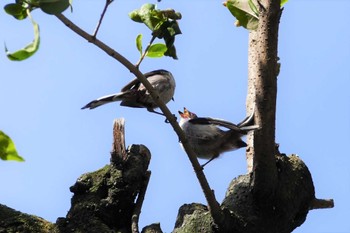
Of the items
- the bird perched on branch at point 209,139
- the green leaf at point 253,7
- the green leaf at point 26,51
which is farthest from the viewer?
the bird perched on branch at point 209,139

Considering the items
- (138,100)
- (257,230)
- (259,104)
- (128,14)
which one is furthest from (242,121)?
(138,100)

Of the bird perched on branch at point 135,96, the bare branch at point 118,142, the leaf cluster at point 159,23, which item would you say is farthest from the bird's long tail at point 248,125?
the bird perched on branch at point 135,96

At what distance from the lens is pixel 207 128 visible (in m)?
4.79

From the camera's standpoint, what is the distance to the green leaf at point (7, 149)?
2824mm

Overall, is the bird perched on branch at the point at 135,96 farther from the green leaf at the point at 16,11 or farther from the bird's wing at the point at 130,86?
the green leaf at the point at 16,11

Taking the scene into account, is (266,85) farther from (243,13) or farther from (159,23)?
(159,23)

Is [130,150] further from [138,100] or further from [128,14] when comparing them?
[138,100]

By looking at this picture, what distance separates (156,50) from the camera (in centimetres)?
357

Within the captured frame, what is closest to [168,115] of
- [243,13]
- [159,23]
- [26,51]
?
[159,23]

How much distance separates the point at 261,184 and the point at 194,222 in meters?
0.43

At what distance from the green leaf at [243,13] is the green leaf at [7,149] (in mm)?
1531

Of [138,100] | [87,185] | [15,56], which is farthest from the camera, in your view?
[138,100]

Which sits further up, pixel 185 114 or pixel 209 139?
pixel 185 114

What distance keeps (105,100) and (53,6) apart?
7.80ft
